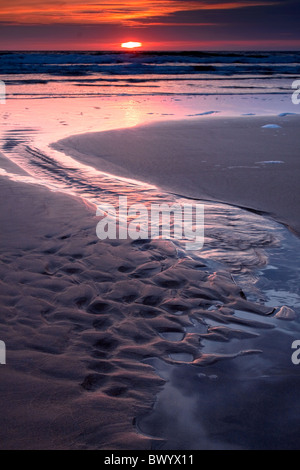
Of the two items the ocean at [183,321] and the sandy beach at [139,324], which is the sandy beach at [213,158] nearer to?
the sandy beach at [139,324]

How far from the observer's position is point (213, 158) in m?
6.98

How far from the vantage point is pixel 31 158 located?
277 inches

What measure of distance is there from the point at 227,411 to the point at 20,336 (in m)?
1.20

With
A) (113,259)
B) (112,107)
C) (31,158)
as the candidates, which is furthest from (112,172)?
(112,107)

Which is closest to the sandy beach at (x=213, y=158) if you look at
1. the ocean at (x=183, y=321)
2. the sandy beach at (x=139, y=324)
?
the sandy beach at (x=139, y=324)

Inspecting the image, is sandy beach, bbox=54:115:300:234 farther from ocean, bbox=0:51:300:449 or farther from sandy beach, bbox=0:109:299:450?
ocean, bbox=0:51:300:449

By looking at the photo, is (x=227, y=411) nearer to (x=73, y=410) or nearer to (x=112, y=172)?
(x=73, y=410)

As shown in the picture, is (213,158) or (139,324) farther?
(213,158)

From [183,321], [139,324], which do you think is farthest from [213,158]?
[139,324]

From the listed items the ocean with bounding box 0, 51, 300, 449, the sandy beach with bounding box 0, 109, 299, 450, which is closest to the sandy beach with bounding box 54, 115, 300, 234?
the sandy beach with bounding box 0, 109, 299, 450

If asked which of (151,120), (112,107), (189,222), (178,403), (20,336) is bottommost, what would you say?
(178,403)

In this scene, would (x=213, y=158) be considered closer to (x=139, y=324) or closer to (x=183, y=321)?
(x=183, y=321)

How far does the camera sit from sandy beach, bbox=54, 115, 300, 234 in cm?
526
